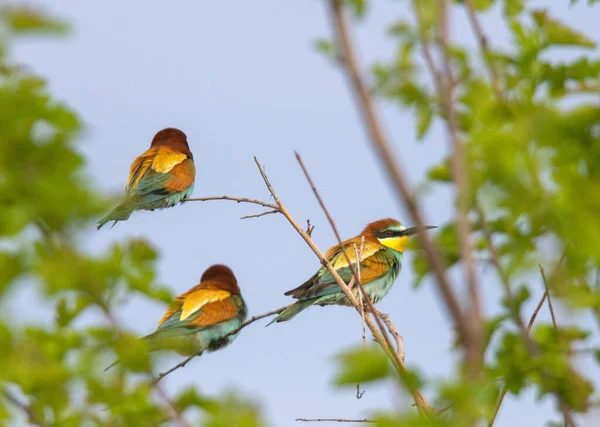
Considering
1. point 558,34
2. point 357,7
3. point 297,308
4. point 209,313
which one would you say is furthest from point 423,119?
point 209,313

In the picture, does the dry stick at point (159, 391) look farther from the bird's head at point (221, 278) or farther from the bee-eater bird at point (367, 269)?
the bird's head at point (221, 278)

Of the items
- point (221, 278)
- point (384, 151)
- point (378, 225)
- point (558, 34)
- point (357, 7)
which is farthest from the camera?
point (378, 225)

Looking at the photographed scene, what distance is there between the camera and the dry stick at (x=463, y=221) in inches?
37.5

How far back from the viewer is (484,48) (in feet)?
5.84

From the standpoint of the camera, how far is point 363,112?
0.94m

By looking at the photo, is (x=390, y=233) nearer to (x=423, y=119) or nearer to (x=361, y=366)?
(x=423, y=119)

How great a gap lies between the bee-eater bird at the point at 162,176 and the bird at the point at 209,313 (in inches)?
31.8

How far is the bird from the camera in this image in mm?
5438

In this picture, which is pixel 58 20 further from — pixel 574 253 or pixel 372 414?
pixel 574 253

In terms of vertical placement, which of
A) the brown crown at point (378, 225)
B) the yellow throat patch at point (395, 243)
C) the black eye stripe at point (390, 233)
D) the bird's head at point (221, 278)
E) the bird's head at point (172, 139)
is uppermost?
the bird's head at point (172, 139)

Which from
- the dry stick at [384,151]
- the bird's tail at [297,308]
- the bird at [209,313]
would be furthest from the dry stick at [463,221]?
the bird's tail at [297,308]

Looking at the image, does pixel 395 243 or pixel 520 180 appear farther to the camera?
pixel 395 243

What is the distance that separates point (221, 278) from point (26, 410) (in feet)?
15.6

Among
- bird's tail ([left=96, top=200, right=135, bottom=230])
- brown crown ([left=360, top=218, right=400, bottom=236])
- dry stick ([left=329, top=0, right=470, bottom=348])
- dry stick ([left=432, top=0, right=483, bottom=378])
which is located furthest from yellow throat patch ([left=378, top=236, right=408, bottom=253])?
dry stick ([left=329, top=0, right=470, bottom=348])
